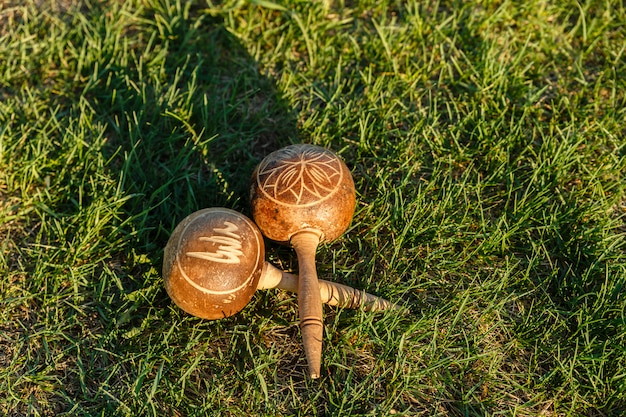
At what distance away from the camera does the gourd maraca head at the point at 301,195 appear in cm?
291

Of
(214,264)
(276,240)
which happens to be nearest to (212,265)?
(214,264)

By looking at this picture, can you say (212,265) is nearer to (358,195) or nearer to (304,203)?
(304,203)

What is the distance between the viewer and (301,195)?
2.90 meters

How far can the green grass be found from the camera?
288cm

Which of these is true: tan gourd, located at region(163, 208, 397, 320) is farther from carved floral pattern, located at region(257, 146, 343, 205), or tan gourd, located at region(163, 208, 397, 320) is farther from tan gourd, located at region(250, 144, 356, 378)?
carved floral pattern, located at region(257, 146, 343, 205)

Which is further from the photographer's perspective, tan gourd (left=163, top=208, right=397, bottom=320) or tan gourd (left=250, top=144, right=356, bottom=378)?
tan gourd (left=250, top=144, right=356, bottom=378)

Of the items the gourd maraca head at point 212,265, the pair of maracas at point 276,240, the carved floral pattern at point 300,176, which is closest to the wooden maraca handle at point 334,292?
the pair of maracas at point 276,240

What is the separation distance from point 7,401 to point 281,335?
126 centimetres

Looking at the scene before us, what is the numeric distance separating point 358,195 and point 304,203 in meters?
0.62

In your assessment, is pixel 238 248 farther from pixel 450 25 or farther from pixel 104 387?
pixel 450 25

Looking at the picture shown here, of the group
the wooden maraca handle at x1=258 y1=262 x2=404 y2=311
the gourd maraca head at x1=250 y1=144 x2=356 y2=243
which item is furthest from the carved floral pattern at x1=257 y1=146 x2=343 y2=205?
the wooden maraca handle at x1=258 y1=262 x2=404 y2=311

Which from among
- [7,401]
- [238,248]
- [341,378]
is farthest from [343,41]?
[7,401]

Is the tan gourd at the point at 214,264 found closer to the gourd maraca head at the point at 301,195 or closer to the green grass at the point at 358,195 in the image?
the gourd maraca head at the point at 301,195

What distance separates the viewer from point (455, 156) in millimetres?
3621
